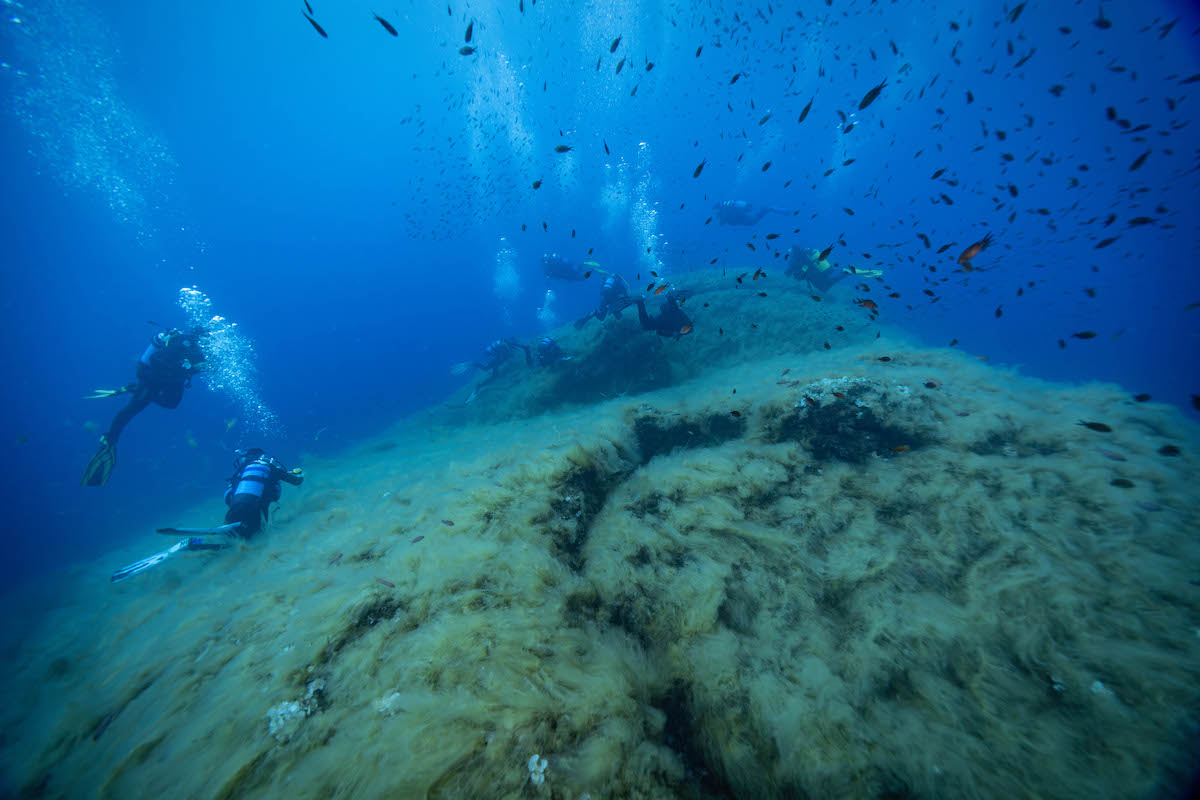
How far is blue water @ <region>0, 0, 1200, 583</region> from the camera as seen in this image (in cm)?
2923

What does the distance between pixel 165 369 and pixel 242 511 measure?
7230 mm

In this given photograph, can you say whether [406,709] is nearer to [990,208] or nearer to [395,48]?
[395,48]

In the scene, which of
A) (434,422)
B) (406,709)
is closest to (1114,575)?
(406,709)

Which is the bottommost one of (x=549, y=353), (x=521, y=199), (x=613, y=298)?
(x=549, y=353)

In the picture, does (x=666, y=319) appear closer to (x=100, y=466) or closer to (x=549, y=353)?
(x=549, y=353)

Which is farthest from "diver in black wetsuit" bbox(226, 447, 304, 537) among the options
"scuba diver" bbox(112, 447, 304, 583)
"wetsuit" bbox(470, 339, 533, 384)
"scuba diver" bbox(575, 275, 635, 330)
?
"scuba diver" bbox(575, 275, 635, 330)

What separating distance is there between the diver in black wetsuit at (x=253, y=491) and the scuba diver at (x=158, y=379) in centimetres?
570

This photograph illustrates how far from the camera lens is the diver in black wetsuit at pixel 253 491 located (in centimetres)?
706

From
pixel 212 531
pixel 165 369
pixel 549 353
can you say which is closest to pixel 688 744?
pixel 212 531

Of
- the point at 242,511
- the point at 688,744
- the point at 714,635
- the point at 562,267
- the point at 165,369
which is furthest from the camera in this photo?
the point at 562,267

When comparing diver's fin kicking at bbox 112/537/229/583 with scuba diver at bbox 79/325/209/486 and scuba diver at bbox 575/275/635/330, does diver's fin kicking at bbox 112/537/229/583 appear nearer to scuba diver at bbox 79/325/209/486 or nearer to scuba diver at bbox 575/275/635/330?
scuba diver at bbox 79/325/209/486

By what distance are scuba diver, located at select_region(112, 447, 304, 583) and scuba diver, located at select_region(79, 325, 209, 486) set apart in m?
5.70

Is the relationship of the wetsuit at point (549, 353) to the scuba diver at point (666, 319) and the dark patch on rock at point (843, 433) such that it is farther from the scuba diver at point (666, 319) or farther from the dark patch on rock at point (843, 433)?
the dark patch on rock at point (843, 433)

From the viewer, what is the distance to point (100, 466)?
11078 mm
